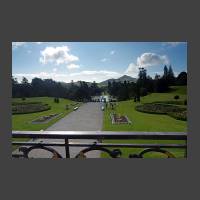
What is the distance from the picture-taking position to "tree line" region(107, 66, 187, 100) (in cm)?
811

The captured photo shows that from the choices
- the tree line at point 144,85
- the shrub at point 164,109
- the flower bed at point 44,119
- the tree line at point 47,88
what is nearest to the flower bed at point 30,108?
the flower bed at point 44,119

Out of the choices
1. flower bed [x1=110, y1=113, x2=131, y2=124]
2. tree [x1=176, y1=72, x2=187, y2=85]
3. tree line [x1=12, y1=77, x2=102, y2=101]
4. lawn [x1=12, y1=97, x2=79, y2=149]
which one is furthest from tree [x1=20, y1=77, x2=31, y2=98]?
tree [x1=176, y1=72, x2=187, y2=85]

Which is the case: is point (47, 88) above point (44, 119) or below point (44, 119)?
above

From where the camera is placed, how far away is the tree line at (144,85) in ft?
26.6

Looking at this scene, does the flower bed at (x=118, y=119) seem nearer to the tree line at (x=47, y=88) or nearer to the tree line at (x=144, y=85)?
the tree line at (x=144, y=85)

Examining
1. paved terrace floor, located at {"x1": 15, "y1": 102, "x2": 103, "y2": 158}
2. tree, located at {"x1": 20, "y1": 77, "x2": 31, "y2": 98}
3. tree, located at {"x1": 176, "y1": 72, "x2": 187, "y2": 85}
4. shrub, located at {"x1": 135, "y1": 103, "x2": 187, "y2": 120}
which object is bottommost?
paved terrace floor, located at {"x1": 15, "y1": 102, "x2": 103, "y2": 158}

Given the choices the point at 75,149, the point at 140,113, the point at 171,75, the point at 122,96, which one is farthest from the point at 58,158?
the point at 140,113

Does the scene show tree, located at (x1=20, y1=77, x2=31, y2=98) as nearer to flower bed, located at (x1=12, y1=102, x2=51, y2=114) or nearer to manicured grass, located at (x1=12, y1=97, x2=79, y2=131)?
manicured grass, located at (x1=12, y1=97, x2=79, y2=131)

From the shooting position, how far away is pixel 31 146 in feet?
6.91

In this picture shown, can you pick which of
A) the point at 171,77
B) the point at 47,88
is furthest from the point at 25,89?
the point at 171,77

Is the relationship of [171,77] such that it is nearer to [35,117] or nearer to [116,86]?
[116,86]

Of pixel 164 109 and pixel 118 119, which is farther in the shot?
pixel 164 109

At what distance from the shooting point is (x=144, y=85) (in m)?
8.81

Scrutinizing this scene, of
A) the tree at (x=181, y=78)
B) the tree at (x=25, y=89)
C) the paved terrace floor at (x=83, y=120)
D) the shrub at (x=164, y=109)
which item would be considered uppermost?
the tree at (x=181, y=78)
